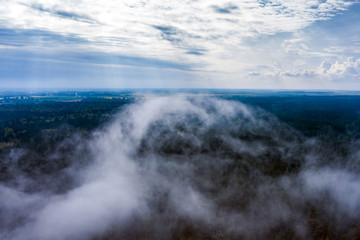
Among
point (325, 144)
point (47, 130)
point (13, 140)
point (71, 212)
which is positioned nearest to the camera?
point (71, 212)

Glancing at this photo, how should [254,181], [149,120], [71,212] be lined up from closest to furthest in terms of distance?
[71,212] → [254,181] → [149,120]

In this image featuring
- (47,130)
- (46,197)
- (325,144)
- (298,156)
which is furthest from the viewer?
(47,130)

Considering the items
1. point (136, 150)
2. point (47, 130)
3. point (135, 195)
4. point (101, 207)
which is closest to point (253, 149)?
point (136, 150)

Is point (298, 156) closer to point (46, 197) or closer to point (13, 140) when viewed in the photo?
point (46, 197)

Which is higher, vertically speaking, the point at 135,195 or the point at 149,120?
the point at 149,120

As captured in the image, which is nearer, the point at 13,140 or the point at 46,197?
the point at 46,197

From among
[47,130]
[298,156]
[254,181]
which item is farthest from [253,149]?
[47,130]

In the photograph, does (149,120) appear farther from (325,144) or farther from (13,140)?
(325,144)

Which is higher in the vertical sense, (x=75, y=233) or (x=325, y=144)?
(x=325, y=144)

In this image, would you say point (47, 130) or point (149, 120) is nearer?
point (47, 130)
